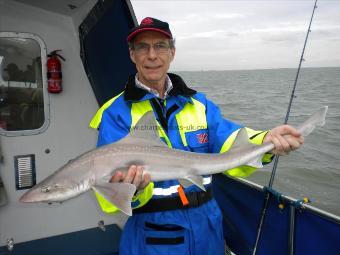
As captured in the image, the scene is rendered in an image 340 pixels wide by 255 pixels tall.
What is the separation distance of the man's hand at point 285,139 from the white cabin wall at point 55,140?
2.98m

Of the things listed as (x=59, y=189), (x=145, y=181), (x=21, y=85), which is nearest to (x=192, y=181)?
(x=145, y=181)

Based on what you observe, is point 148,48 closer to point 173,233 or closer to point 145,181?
point 145,181

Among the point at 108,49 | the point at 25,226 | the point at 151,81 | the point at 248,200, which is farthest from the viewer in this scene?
the point at 25,226

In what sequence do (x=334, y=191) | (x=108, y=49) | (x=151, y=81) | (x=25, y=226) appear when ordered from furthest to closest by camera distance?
(x=334, y=191), (x=25, y=226), (x=108, y=49), (x=151, y=81)

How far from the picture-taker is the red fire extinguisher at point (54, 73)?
4.68 meters

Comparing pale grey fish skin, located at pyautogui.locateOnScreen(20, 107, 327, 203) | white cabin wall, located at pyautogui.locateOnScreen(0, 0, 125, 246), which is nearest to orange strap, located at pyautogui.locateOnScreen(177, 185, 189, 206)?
pale grey fish skin, located at pyautogui.locateOnScreen(20, 107, 327, 203)

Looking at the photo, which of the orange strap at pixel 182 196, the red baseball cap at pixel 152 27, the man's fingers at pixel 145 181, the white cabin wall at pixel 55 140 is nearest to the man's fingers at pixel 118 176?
the man's fingers at pixel 145 181

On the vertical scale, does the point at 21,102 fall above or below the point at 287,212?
above

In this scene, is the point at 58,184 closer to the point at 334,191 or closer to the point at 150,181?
the point at 150,181

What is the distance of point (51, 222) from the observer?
4.86 meters

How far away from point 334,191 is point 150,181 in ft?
30.5

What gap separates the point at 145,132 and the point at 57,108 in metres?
2.72

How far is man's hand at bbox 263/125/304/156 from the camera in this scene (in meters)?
2.73

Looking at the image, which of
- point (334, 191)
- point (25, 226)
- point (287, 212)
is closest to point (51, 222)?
point (25, 226)
